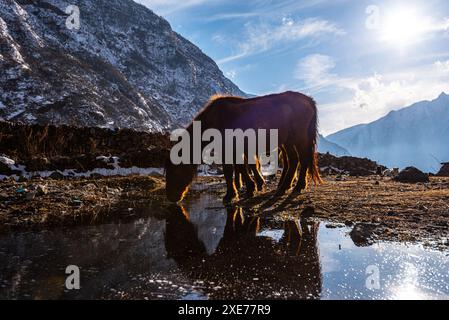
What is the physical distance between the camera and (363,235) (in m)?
6.16

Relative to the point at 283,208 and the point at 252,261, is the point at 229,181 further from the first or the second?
the point at 252,261

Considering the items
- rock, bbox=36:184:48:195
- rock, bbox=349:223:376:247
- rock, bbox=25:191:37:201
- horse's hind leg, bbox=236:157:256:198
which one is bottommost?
rock, bbox=349:223:376:247

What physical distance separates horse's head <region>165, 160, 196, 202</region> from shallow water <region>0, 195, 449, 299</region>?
3368mm

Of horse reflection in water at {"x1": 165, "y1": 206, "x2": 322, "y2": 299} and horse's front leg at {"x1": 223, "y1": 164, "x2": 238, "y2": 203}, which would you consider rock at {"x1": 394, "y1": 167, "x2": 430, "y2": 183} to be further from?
horse reflection in water at {"x1": 165, "y1": 206, "x2": 322, "y2": 299}

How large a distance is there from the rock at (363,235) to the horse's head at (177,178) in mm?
5311

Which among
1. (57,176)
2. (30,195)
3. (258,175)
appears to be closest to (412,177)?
(258,175)

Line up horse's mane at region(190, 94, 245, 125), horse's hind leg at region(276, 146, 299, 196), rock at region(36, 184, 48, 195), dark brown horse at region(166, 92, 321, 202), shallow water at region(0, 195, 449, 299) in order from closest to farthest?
shallow water at region(0, 195, 449, 299) < rock at region(36, 184, 48, 195) < dark brown horse at region(166, 92, 321, 202) < horse's mane at region(190, 94, 245, 125) < horse's hind leg at region(276, 146, 299, 196)

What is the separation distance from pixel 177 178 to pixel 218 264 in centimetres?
589

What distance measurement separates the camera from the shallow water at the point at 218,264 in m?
3.88

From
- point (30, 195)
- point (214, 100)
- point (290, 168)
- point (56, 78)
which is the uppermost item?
point (56, 78)

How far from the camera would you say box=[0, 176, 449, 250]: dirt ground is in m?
6.62

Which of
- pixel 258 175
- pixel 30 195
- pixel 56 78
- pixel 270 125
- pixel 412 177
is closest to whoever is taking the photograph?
pixel 30 195

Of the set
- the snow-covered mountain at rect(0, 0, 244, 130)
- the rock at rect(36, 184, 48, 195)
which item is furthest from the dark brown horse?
the snow-covered mountain at rect(0, 0, 244, 130)
